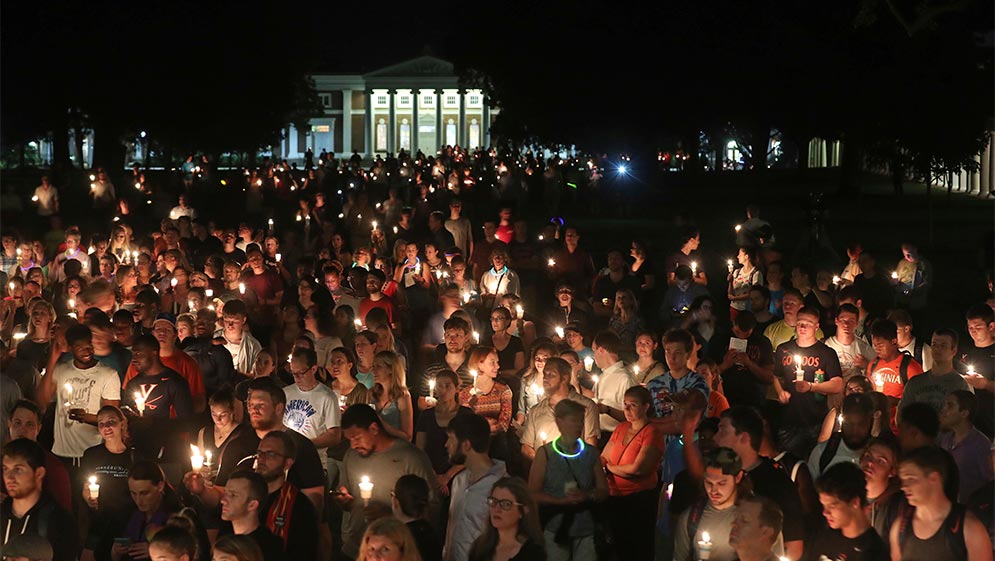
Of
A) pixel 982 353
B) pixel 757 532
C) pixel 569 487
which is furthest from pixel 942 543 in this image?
pixel 982 353

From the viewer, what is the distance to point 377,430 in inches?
288

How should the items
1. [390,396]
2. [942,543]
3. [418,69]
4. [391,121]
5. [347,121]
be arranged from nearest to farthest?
[942,543] → [390,396] → [391,121] → [418,69] → [347,121]

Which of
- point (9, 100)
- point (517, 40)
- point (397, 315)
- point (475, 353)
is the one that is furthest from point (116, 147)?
point (475, 353)

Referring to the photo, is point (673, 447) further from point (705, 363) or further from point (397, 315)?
point (397, 315)

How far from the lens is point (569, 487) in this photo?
7.38 metres

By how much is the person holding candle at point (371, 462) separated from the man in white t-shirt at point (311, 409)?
1.13 metres

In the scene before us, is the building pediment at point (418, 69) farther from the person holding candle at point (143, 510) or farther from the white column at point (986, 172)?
the person holding candle at point (143, 510)

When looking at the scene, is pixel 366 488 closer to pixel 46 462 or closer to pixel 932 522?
pixel 46 462

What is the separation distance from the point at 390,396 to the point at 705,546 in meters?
3.38

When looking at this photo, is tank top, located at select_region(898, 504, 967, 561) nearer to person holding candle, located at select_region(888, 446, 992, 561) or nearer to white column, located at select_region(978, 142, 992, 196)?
person holding candle, located at select_region(888, 446, 992, 561)

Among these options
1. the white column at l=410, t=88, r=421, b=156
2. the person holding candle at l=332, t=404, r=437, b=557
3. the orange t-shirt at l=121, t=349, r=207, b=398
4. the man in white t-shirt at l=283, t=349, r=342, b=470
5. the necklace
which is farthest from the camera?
the white column at l=410, t=88, r=421, b=156

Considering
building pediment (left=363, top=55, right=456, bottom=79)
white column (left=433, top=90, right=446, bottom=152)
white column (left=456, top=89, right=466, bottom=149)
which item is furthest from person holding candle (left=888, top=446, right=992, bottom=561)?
white column (left=433, top=90, right=446, bottom=152)

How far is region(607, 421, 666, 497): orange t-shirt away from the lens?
8133 mm

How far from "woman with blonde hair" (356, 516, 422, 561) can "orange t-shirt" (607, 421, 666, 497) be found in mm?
2622
